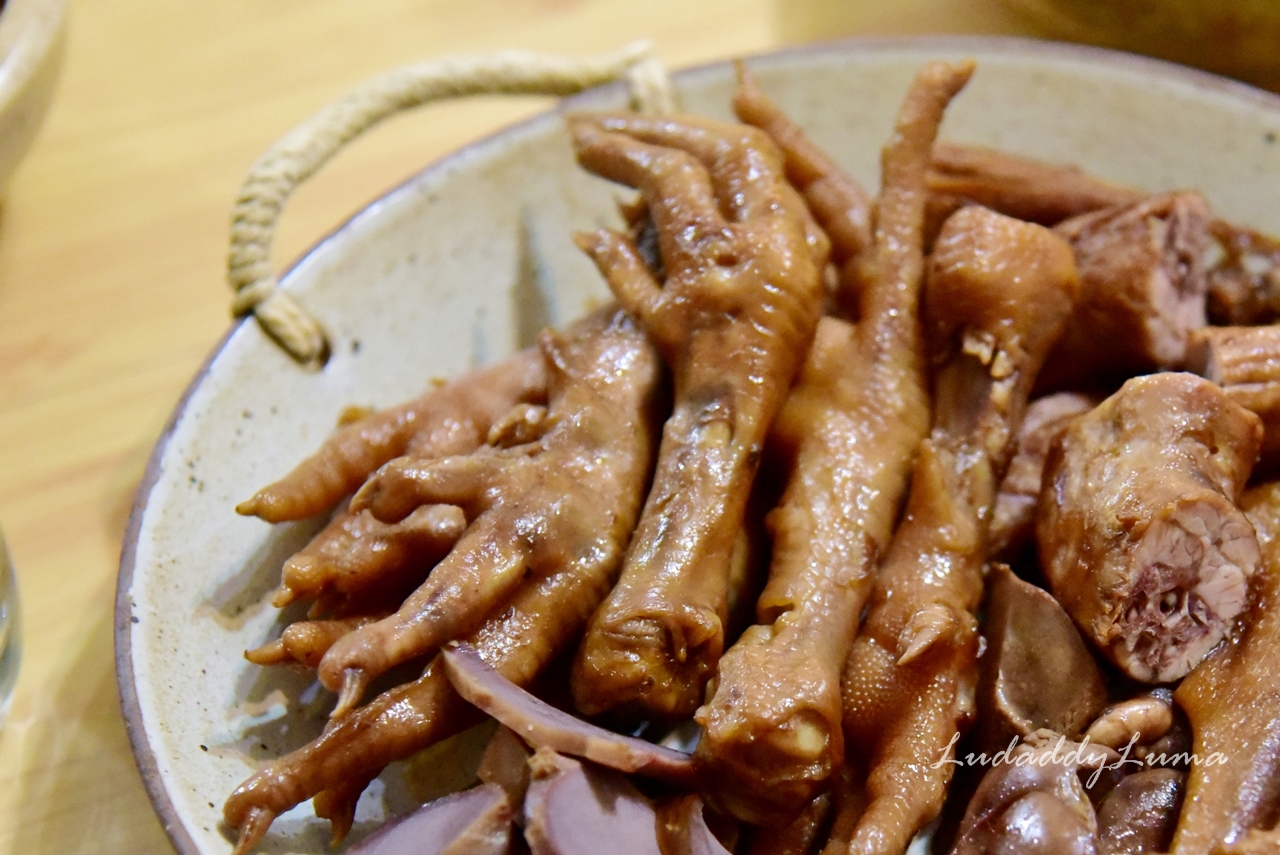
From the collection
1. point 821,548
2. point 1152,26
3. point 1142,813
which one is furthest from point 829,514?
point 1152,26

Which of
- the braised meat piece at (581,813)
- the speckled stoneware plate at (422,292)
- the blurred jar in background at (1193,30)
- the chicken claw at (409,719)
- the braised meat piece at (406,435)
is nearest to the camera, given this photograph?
the braised meat piece at (581,813)

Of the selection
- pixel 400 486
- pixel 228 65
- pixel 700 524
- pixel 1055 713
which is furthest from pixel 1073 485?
pixel 228 65

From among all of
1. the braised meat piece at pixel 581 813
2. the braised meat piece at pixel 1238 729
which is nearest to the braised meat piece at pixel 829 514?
the braised meat piece at pixel 581 813

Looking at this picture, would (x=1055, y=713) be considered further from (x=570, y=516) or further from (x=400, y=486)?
(x=400, y=486)

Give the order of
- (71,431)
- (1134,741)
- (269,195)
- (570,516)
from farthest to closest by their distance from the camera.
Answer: (71,431) → (269,195) → (570,516) → (1134,741)

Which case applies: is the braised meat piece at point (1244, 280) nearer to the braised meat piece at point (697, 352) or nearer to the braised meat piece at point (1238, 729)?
the braised meat piece at point (1238, 729)

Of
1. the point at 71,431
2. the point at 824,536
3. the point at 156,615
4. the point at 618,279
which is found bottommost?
the point at 71,431

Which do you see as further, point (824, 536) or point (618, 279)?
point (618, 279)
